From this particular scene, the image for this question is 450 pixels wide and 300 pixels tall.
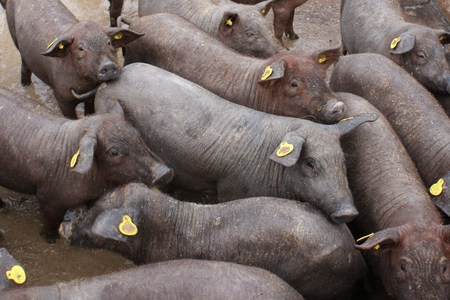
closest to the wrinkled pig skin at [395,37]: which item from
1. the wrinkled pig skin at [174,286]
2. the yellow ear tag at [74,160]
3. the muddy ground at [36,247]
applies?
the wrinkled pig skin at [174,286]

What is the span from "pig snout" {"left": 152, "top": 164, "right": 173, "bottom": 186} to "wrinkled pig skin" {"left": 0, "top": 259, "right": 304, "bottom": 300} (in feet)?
4.56

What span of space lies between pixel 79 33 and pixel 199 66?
1579 millimetres

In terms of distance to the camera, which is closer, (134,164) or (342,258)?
(342,258)

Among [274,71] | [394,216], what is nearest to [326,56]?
[274,71]

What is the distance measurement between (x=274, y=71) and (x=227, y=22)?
182cm

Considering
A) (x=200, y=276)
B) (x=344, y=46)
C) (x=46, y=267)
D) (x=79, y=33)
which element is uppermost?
(x=79, y=33)

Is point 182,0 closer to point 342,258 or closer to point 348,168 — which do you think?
point 348,168

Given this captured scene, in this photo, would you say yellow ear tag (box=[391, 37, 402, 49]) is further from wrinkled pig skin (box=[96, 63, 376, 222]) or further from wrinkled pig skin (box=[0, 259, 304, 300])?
wrinkled pig skin (box=[0, 259, 304, 300])

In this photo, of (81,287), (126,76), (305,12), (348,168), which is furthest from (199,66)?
(305,12)

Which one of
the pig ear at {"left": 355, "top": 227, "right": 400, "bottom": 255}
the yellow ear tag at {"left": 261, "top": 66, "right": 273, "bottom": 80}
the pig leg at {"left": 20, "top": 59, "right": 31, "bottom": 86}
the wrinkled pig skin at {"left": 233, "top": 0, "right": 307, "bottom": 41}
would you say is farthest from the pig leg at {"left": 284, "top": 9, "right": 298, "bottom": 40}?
the pig ear at {"left": 355, "top": 227, "right": 400, "bottom": 255}

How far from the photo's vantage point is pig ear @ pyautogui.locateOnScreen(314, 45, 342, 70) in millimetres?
6766

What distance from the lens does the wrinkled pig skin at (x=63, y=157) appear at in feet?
18.9

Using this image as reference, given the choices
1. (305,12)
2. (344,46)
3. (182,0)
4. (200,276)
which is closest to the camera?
(200,276)

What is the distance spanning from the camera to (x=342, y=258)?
5.03 metres
